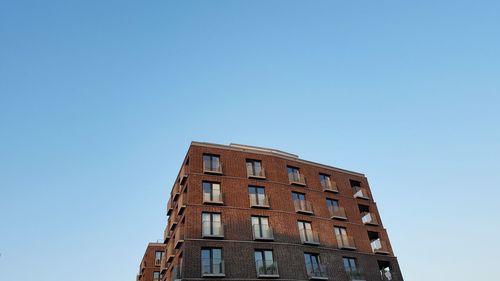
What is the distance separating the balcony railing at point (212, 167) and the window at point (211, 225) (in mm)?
3946

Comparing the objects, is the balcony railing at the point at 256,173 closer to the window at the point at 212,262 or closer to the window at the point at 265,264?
the window at the point at 265,264

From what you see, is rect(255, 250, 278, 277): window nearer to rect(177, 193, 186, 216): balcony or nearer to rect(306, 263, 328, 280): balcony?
rect(306, 263, 328, 280): balcony

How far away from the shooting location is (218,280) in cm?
2766

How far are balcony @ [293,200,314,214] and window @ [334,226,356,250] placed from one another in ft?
10.6

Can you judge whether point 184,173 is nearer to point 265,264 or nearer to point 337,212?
point 265,264

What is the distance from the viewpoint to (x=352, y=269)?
113ft

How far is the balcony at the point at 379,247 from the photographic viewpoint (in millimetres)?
37469

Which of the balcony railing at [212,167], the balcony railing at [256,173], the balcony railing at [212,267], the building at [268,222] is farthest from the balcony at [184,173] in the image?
the balcony railing at [212,267]

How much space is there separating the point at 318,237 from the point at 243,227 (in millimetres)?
7289

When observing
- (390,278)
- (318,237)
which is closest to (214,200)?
(318,237)

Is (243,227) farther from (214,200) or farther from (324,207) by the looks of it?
(324,207)

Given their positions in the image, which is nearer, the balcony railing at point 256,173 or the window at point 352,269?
the window at point 352,269

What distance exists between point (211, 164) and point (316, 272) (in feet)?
41.7

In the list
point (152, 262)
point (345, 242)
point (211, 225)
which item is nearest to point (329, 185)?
point (345, 242)
